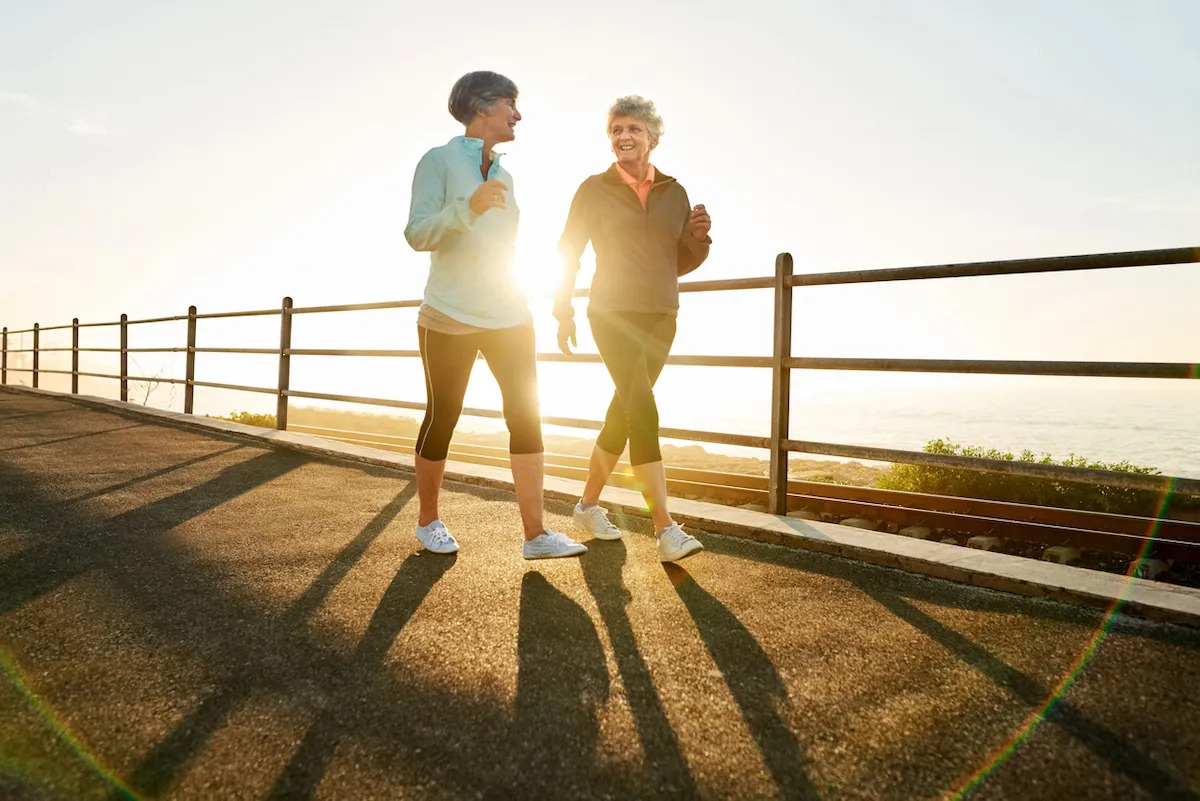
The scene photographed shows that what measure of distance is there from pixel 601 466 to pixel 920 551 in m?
1.24

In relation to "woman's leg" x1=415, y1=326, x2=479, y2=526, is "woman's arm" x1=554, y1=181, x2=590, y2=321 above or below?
above

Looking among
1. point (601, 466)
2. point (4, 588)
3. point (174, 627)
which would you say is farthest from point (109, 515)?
point (601, 466)

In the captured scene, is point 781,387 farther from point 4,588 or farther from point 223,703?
point 4,588

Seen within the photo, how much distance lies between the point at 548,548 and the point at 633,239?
1200 millimetres

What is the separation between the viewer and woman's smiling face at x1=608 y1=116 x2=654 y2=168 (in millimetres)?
2996

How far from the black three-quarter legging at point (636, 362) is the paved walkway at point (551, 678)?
453 mm

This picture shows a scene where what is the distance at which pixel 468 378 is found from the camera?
2971 mm

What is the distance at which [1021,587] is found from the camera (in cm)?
243

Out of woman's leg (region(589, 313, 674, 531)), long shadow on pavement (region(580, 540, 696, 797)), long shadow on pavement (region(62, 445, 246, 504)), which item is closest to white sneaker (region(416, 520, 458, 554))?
long shadow on pavement (region(580, 540, 696, 797))

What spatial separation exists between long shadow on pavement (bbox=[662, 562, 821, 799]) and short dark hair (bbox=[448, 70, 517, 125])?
5.88ft

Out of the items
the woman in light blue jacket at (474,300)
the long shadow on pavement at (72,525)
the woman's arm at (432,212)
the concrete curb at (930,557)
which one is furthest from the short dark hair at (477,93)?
the long shadow on pavement at (72,525)

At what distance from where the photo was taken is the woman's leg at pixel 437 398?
2.88 metres

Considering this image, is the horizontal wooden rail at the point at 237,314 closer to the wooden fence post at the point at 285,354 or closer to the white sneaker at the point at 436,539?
the wooden fence post at the point at 285,354

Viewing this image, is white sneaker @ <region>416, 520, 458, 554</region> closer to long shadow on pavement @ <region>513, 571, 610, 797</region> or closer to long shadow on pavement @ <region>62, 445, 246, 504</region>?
long shadow on pavement @ <region>513, 571, 610, 797</region>
